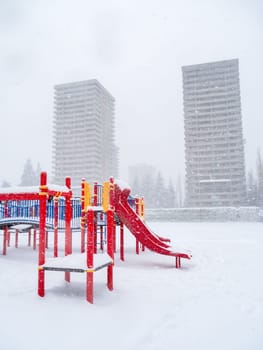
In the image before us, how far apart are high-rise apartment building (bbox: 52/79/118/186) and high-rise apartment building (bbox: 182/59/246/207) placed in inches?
1739

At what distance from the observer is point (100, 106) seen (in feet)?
457

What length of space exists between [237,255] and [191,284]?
14.7ft

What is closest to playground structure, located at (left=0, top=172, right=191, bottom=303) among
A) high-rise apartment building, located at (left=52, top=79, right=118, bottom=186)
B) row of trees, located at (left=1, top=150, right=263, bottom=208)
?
row of trees, located at (left=1, top=150, right=263, bottom=208)

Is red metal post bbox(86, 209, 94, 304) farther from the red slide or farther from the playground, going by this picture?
the red slide

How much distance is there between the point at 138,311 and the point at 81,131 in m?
133

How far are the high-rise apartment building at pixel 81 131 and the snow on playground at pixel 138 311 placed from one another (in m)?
120

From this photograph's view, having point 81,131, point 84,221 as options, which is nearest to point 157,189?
point 81,131

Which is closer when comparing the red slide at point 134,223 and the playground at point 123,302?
the playground at point 123,302

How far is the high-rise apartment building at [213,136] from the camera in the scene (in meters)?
92.1

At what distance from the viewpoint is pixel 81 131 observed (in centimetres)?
13412

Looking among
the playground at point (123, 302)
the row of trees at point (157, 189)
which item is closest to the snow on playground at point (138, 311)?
the playground at point (123, 302)

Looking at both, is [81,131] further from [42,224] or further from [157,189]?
[42,224]

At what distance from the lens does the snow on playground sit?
11.9 ft

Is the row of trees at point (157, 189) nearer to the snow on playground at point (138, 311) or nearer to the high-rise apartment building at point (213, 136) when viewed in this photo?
the high-rise apartment building at point (213, 136)
